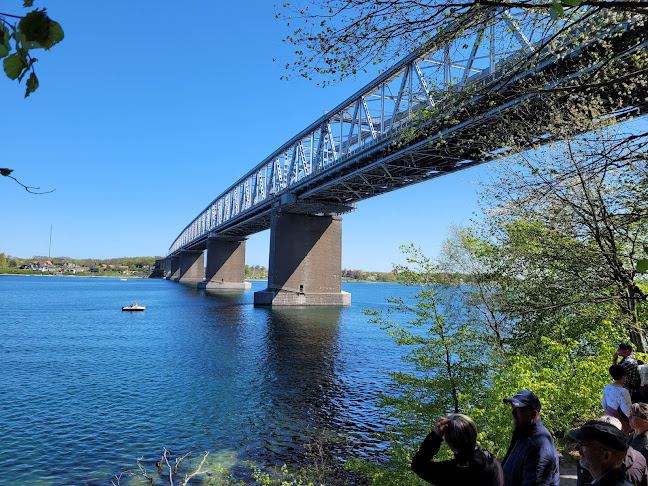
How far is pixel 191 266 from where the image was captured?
145500 millimetres

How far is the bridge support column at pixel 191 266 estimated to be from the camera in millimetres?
144875

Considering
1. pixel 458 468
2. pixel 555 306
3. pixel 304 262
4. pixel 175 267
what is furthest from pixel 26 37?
pixel 175 267

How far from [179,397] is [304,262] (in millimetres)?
38790

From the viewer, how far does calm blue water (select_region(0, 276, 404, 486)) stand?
10602 mm

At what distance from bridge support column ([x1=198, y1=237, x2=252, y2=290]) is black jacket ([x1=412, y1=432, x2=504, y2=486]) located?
91.9 m

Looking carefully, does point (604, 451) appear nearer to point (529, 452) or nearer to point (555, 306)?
point (529, 452)

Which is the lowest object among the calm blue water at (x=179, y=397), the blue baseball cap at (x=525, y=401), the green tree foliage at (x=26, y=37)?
the calm blue water at (x=179, y=397)

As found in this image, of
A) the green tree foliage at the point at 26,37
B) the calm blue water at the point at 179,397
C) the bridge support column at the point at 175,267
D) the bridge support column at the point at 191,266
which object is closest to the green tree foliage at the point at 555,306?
the calm blue water at the point at 179,397

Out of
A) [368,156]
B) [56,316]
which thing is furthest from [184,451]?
[56,316]

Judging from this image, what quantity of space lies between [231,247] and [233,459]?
9202 centimetres

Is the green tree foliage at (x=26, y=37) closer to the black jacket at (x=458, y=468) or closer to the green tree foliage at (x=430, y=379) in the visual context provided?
the black jacket at (x=458, y=468)

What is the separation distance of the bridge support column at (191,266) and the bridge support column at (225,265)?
48.2 metres

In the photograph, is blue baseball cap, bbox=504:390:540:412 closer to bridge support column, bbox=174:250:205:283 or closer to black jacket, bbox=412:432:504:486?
black jacket, bbox=412:432:504:486

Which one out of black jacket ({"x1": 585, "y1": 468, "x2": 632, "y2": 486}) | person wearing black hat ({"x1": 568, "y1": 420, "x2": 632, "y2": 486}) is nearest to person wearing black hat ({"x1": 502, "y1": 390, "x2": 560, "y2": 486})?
person wearing black hat ({"x1": 568, "y1": 420, "x2": 632, "y2": 486})
